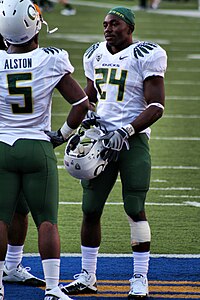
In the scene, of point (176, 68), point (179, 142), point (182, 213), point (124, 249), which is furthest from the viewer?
point (176, 68)

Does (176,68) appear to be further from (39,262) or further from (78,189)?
(39,262)

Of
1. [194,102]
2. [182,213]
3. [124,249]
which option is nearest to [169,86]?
[194,102]

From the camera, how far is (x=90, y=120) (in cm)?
636

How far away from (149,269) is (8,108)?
63.4 inches

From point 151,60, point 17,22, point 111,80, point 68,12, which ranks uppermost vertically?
point 68,12

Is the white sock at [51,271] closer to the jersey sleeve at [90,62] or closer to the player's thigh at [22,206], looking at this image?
the player's thigh at [22,206]

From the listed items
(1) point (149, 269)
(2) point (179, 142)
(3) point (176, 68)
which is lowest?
(1) point (149, 269)

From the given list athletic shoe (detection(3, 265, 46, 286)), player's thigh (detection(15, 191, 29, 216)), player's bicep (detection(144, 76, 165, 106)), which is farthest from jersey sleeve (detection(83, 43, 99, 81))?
athletic shoe (detection(3, 265, 46, 286))

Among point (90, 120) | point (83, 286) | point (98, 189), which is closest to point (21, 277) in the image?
point (83, 286)

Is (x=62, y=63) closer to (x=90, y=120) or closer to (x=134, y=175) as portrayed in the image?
(x=90, y=120)

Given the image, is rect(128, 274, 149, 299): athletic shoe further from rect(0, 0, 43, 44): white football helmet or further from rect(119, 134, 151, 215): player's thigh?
rect(0, 0, 43, 44): white football helmet

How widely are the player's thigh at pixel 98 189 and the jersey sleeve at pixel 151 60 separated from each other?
0.59m

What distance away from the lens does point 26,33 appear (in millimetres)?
5812

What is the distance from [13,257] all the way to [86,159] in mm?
907
